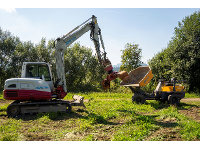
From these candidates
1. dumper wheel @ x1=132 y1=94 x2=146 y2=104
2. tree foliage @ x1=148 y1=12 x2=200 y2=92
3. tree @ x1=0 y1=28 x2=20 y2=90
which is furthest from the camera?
tree @ x1=0 y1=28 x2=20 y2=90

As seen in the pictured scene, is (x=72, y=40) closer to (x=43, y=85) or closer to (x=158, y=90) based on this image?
(x=43, y=85)

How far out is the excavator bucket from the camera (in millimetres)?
10877

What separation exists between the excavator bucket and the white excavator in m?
1.47

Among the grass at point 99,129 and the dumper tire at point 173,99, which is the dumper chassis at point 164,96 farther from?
the grass at point 99,129

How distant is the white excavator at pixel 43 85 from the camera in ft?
26.9

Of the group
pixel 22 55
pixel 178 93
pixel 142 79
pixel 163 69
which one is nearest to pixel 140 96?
pixel 142 79

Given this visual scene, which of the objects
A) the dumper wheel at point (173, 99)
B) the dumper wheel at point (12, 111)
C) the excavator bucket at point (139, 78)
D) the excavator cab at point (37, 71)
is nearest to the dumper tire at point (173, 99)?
the dumper wheel at point (173, 99)

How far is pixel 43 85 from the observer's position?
27.7ft

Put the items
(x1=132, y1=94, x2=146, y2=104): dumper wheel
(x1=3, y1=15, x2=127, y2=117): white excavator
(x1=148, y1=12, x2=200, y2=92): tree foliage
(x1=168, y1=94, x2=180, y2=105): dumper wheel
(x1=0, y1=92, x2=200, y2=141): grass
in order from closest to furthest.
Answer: (x1=0, y1=92, x2=200, y2=141): grass, (x1=3, y1=15, x2=127, y2=117): white excavator, (x1=168, y1=94, x2=180, y2=105): dumper wheel, (x1=132, y1=94, x2=146, y2=104): dumper wheel, (x1=148, y1=12, x2=200, y2=92): tree foliage

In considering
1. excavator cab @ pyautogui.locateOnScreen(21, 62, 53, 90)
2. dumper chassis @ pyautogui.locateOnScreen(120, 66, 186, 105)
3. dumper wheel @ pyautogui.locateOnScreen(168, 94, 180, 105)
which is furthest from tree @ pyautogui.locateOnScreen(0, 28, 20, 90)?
dumper wheel @ pyautogui.locateOnScreen(168, 94, 180, 105)

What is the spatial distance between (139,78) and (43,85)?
684cm

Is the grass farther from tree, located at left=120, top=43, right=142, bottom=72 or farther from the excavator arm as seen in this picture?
tree, located at left=120, top=43, right=142, bottom=72

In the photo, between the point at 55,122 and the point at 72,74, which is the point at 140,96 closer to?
the point at 55,122
